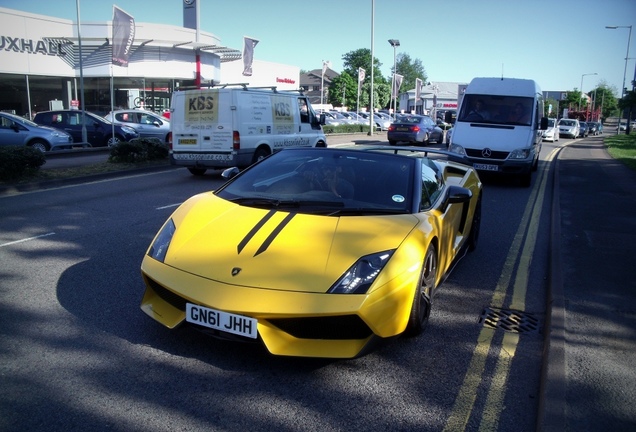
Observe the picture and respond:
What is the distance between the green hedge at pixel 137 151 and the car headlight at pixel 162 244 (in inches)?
444

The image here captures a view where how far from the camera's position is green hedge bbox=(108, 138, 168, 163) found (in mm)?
14562

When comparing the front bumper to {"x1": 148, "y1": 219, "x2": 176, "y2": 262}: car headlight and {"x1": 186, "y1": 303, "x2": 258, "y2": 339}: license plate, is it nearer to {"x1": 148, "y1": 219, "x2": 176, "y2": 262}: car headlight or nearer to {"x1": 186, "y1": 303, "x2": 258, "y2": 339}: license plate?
{"x1": 186, "y1": 303, "x2": 258, "y2": 339}: license plate

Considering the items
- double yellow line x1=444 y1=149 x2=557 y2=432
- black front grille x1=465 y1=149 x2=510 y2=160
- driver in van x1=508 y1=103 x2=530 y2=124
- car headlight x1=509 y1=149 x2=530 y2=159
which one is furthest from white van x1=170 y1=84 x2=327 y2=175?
double yellow line x1=444 y1=149 x2=557 y2=432

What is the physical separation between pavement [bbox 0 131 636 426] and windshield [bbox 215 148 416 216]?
1.61 m

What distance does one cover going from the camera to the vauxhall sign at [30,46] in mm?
26469

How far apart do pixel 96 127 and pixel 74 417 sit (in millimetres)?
18743

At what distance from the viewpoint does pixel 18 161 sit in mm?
10953

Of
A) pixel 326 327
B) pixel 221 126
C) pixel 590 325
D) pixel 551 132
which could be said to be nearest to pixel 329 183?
pixel 326 327

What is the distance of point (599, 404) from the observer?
3.12 metres

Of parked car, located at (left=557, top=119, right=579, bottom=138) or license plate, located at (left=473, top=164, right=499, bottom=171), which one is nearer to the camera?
license plate, located at (left=473, top=164, right=499, bottom=171)

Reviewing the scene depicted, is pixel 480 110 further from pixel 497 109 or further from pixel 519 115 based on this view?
pixel 519 115

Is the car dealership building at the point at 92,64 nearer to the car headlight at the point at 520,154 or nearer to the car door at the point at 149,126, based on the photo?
the car door at the point at 149,126

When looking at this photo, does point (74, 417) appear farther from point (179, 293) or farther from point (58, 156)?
point (58, 156)

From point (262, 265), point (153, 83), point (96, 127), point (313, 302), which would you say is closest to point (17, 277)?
point (262, 265)
